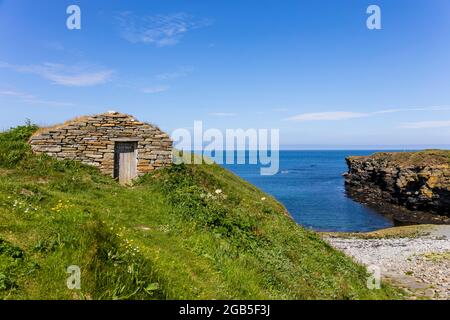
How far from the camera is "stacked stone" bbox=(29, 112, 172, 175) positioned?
21672 mm

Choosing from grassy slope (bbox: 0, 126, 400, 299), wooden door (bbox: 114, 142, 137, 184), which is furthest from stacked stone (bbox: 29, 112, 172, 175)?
grassy slope (bbox: 0, 126, 400, 299)

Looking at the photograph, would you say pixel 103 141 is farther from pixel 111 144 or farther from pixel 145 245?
pixel 145 245

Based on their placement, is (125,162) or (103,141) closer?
(103,141)

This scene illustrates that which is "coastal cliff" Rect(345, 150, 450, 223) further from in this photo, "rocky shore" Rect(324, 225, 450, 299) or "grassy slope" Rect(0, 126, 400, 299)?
"grassy slope" Rect(0, 126, 400, 299)

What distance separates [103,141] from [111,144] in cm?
52

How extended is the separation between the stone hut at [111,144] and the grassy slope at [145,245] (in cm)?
99

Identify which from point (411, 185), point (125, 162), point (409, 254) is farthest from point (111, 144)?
point (411, 185)

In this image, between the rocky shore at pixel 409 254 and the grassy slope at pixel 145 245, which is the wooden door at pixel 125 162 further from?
the rocky shore at pixel 409 254

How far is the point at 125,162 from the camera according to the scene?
75.3 feet

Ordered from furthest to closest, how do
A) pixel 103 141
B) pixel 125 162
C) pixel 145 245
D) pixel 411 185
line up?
pixel 411 185
pixel 125 162
pixel 103 141
pixel 145 245

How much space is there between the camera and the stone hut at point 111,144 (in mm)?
21750

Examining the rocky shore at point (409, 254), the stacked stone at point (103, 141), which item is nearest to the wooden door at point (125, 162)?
the stacked stone at point (103, 141)

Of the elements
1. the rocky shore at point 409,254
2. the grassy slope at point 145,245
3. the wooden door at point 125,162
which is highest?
the wooden door at point 125,162

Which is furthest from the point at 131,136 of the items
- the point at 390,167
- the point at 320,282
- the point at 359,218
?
the point at 390,167
